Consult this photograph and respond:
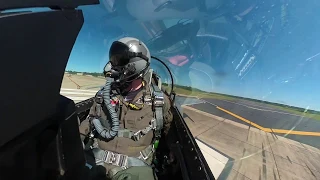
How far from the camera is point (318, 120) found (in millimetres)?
2242

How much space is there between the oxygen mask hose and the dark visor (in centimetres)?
13

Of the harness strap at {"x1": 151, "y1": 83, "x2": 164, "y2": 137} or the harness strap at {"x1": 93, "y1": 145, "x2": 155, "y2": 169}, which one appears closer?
the harness strap at {"x1": 93, "y1": 145, "x2": 155, "y2": 169}

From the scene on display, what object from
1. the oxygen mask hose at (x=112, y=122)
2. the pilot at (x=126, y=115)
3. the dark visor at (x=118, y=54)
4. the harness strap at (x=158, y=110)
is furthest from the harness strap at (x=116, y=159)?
the dark visor at (x=118, y=54)

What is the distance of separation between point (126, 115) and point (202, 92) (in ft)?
3.01

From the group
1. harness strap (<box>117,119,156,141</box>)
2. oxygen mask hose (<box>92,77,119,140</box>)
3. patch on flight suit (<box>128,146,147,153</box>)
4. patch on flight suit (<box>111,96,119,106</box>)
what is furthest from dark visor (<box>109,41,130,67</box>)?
patch on flight suit (<box>128,146,147,153</box>)

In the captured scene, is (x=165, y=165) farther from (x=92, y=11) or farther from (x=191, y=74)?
(x=92, y=11)

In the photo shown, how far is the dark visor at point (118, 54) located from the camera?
5.79ft

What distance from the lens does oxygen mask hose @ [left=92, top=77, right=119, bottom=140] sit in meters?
1.75

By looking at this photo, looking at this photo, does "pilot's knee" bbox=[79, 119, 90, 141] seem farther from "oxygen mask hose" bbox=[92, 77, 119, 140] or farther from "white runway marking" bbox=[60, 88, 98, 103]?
"white runway marking" bbox=[60, 88, 98, 103]

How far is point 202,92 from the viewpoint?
8.34 ft

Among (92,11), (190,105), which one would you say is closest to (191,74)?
(190,105)

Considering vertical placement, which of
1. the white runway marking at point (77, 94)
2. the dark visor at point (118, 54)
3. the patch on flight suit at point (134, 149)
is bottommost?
the patch on flight suit at point (134, 149)

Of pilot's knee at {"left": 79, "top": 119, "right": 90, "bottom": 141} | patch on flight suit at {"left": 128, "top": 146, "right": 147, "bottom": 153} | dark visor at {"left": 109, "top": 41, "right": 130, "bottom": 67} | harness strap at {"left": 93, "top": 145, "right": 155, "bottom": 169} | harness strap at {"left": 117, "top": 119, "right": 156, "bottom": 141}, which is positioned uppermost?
dark visor at {"left": 109, "top": 41, "right": 130, "bottom": 67}

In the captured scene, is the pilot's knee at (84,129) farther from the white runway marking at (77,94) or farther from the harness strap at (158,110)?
the white runway marking at (77,94)
